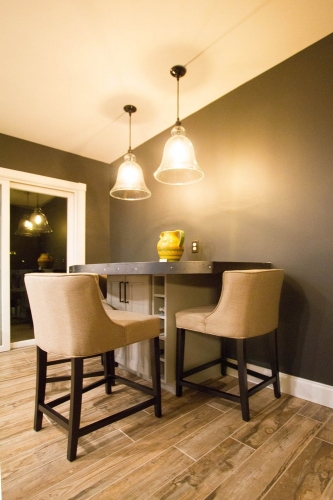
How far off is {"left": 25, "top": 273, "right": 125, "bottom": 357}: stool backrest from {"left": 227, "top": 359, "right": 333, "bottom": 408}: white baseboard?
1.29 meters

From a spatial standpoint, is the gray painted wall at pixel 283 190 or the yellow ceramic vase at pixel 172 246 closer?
the gray painted wall at pixel 283 190

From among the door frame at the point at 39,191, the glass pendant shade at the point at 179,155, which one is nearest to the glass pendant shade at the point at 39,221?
the door frame at the point at 39,191

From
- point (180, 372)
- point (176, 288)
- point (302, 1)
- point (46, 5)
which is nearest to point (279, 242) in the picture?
point (176, 288)

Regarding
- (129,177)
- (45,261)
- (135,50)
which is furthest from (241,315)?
(45,261)

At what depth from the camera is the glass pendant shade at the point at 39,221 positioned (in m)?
3.15

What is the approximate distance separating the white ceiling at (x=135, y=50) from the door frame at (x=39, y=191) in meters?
0.63

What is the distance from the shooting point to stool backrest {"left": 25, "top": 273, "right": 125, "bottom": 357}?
1116mm

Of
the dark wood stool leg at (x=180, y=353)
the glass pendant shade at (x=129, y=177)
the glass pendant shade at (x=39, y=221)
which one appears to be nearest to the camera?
the dark wood stool leg at (x=180, y=353)

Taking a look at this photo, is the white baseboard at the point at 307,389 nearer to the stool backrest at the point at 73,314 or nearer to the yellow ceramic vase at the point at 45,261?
the stool backrest at the point at 73,314

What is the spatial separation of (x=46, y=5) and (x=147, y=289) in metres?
1.83

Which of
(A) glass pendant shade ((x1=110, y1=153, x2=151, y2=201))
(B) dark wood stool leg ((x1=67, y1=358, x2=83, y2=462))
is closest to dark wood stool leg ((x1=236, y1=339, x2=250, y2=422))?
(B) dark wood stool leg ((x1=67, y1=358, x2=83, y2=462))

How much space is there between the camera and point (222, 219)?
2275 mm

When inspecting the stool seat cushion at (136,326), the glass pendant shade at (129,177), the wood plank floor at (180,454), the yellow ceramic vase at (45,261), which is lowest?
the wood plank floor at (180,454)

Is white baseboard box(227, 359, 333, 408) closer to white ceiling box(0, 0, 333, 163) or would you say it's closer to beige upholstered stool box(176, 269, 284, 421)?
beige upholstered stool box(176, 269, 284, 421)
